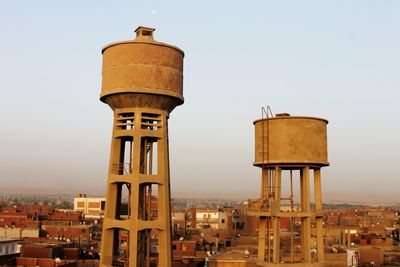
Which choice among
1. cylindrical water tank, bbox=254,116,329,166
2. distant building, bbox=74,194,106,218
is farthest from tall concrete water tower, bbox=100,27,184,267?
distant building, bbox=74,194,106,218

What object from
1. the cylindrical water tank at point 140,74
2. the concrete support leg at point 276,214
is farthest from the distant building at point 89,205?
the cylindrical water tank at point 140,74

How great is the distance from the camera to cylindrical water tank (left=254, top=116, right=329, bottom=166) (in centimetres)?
3300

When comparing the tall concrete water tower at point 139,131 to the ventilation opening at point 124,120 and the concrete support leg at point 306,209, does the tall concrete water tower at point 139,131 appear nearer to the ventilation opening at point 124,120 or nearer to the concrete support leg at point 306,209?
the ventilation opening at point 124,120

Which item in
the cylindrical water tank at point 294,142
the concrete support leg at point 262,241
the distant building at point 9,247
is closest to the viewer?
the cylindrical water tank at point 294,142

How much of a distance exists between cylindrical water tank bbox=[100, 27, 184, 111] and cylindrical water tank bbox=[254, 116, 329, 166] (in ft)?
26.3

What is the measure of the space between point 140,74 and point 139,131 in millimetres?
3268

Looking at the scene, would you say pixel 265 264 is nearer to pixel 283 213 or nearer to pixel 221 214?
pixel 283 213

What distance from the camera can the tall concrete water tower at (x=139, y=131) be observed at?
28.3 meters

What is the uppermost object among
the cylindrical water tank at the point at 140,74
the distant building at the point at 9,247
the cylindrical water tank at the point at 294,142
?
the cylindrical water tank at the point at 140,74

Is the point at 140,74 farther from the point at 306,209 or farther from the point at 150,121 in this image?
the point at 306,209

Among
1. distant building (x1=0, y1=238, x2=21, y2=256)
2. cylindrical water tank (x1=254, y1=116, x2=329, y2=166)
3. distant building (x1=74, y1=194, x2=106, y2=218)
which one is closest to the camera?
cylindrical water tank (x1=254, y1=116, x2=329, y2=166)

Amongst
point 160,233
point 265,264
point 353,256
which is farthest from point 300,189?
point 353,256

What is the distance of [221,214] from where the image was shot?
111312 mm

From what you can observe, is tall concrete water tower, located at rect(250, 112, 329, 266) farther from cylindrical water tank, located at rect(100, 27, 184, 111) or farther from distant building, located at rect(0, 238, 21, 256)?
distant building, located at rect(0, 238, 21, 256)
